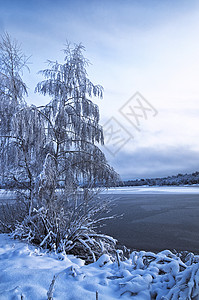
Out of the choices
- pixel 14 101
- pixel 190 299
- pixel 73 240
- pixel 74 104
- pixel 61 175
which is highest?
pixel 74 104

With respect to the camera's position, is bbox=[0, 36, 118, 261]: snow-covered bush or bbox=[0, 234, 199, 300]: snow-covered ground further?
bbox=[0, 36, 118, 261]: snow-covered bush

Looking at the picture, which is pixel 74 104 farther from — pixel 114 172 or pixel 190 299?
pixel 190 299

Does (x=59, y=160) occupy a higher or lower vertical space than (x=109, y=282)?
higher

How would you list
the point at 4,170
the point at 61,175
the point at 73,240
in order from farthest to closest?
the point at 61,175 < the point at 4,170 < the point at 73,240

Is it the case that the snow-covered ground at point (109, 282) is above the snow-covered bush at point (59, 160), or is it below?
below

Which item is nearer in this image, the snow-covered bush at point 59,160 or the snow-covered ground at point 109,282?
the snow-covered ground at point 109,282

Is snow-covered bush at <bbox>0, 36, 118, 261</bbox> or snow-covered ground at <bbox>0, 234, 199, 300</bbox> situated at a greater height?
snow-covered bush at <bbox>0, 36, 118, 261</bbox>

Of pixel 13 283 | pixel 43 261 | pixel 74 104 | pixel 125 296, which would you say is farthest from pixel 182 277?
pixel 74 104

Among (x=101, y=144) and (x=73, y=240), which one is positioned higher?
(x=101, y=144)

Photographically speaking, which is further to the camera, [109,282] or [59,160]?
[59,160]

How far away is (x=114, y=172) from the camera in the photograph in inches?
184

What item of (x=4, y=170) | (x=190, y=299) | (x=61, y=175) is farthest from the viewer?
(x=61, y=175)

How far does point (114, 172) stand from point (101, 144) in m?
0.81

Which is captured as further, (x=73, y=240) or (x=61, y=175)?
(x=61, y=175)
